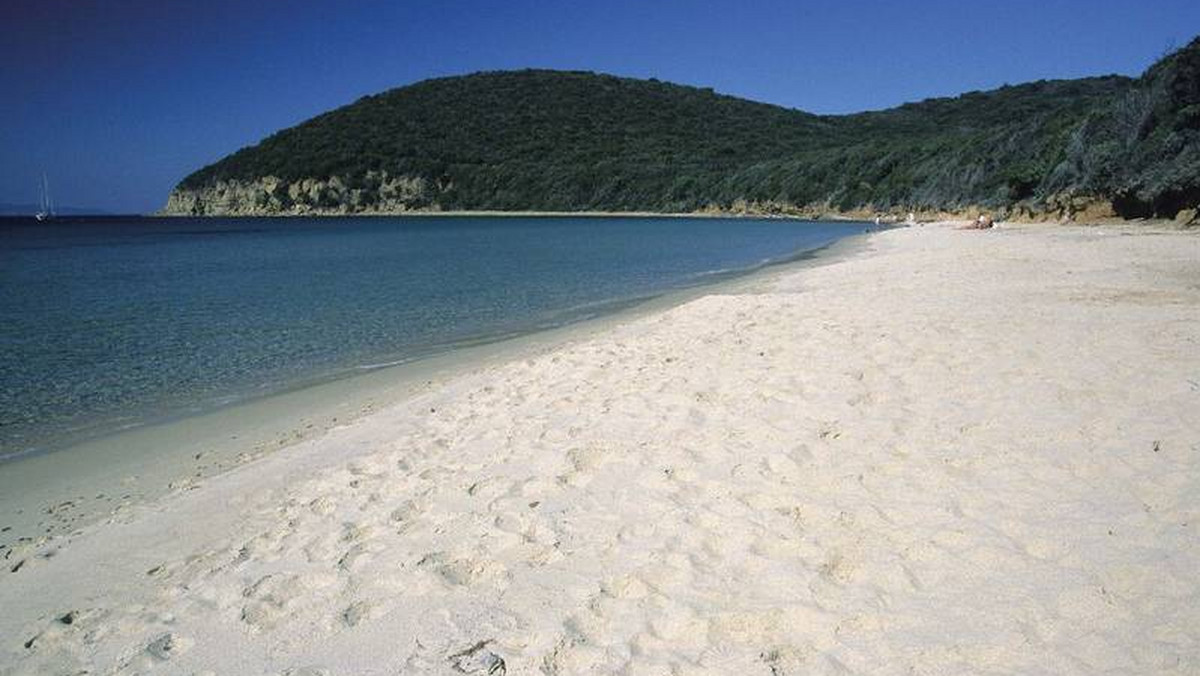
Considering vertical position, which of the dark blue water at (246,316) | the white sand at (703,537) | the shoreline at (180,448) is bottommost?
the shoreline at (180,448)

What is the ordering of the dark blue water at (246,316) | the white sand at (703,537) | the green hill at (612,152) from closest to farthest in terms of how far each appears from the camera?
the white sand at (703,537) < the dark blue water at (246,316) < the green hill at (612,152)

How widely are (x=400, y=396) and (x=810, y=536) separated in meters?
5.32

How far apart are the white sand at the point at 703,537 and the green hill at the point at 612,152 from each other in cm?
5209

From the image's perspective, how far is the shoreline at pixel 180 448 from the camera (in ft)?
16.3

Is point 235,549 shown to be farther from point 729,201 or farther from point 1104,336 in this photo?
point 729,201

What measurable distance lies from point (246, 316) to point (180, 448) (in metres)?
8.60

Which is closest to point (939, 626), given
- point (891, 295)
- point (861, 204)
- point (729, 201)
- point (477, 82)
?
point (891, 295)

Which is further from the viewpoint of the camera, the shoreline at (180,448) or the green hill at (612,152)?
the green hill at (612,152)

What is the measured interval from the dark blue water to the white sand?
145 inches

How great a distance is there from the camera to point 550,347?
9766 mm

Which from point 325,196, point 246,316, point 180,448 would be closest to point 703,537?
point 180,448

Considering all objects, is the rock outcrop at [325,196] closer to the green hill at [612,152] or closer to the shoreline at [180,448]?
the green hill at [612,152]

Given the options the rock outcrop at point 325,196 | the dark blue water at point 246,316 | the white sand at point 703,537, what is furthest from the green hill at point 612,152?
the white sand at point 703,537

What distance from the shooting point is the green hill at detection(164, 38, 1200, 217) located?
241 ft
